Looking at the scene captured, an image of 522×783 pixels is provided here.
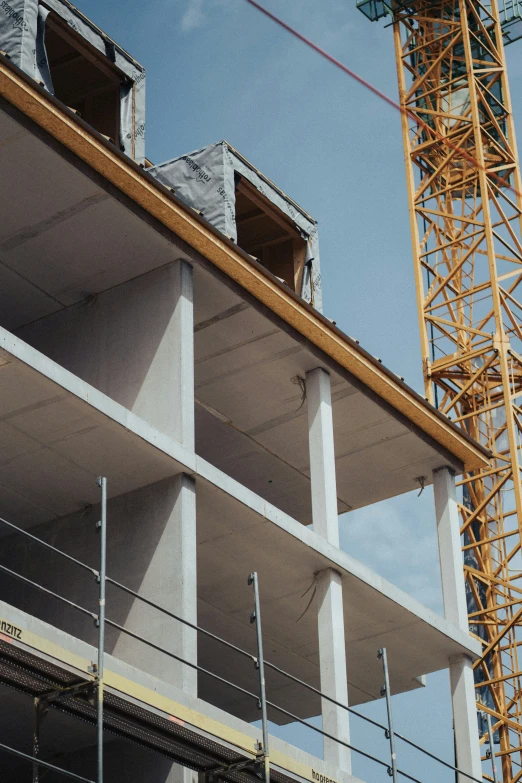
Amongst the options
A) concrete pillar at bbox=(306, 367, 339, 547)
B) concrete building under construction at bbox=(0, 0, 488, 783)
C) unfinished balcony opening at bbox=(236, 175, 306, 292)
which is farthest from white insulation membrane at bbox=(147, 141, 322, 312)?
concrete pillar at bbox=(306, 367, 339, 547)

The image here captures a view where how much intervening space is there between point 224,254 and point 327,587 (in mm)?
4616

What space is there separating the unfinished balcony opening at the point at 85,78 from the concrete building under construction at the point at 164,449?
4cm

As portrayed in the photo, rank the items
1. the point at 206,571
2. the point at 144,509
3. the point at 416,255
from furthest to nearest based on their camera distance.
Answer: the point at 416,255
the point at 206,571
the point at 144,509

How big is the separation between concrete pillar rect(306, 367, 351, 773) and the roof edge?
73 centimetres

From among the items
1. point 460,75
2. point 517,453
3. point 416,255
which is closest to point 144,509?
point 517,453

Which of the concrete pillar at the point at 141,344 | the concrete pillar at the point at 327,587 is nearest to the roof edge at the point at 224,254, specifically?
the concrete pillar at the point at 141,344

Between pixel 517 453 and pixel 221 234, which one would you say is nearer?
pixel 221 234

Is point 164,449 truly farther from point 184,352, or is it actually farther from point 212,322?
point 212,322

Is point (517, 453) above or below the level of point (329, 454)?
above

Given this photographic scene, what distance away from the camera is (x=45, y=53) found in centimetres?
1853

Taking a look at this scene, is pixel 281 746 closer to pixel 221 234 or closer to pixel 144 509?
pixel 144 509

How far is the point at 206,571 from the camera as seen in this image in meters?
20.6

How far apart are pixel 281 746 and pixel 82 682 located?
3.39 meters

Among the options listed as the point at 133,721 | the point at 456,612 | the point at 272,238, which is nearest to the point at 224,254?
the point at 272,238
